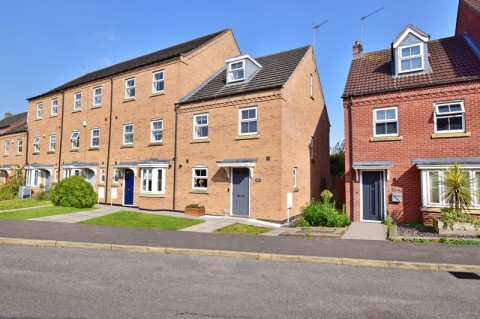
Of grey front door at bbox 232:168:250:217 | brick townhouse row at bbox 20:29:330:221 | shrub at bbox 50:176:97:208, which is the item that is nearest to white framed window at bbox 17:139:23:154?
brick townhouse row at bbox 20:29:330:221

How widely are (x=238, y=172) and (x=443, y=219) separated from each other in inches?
341

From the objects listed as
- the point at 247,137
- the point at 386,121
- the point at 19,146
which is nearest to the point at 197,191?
the point at 247,137

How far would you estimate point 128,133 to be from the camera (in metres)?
20.2

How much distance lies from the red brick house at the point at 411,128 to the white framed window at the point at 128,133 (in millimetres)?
13482

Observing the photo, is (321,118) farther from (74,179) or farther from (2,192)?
(2,192)

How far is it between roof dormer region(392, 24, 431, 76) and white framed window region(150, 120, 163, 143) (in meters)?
13.2

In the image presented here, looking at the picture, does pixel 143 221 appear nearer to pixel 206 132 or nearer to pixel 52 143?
pixel 206 132

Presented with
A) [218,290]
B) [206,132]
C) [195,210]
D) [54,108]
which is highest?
[54,108]

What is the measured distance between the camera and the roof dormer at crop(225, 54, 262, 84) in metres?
17.0

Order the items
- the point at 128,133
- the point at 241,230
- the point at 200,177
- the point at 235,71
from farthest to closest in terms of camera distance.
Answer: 1. the point at 128,133
2. the point at 235,71
3. the point at 200,177
4. the point at 241,230

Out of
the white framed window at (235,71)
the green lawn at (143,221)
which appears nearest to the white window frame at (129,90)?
the white framed window at (235,71)

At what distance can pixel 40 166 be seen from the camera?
2620 centimetres

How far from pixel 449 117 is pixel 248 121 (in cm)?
870

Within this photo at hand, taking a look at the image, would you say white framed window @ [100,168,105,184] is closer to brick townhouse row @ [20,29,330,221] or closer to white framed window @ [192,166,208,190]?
brick townhouse row @ [20,29,330,221]
